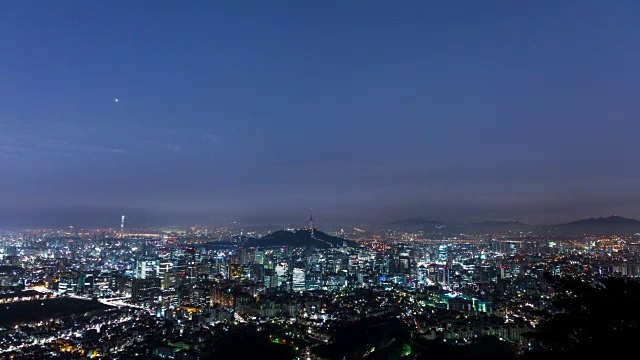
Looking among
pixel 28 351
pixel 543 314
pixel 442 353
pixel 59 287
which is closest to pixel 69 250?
pixel 59 287

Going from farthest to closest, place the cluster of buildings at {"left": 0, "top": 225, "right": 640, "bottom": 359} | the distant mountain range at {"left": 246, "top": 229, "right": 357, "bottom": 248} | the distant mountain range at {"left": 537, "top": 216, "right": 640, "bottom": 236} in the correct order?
1. the distant mountain range at {"left": 537, "top": 216, "right": 640, "bottom": 236}
2. the distant mountain range at {"left": 246, "top": 229, "right": 357, "bottom": 248}
3. the cluster of buildings at {"left": 0, "top": 225, "right": 640, "bottom": 359}

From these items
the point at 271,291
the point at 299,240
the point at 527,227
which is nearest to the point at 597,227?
the point at 527,227

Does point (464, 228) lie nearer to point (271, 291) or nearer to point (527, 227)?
point (527, 227)

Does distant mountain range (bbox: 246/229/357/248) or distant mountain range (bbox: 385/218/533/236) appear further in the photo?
distant mountain range (bbox: 385/218/533/236)

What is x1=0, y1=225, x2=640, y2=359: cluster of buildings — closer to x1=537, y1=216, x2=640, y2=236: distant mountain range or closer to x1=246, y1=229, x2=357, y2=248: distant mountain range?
x1=246, y1=229, x2=357, y2=248: distant mountain range

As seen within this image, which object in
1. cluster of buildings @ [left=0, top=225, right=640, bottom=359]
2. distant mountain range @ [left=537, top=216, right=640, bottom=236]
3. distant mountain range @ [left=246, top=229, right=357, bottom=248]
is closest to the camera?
cluster of buildings @ [left=0, top=225, right=640, bottom=359]

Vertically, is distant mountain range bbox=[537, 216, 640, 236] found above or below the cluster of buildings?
above

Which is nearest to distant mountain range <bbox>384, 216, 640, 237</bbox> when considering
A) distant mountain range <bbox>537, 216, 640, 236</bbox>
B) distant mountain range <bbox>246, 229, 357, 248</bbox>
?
distant mountain range <bbox>537, 216, 640, 236</bbox>

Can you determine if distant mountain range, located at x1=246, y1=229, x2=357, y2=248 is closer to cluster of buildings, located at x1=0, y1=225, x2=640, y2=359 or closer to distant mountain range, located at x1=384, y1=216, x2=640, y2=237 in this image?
cluster of buildings, located at x1=0, y1=225, x2=640, y2=359
